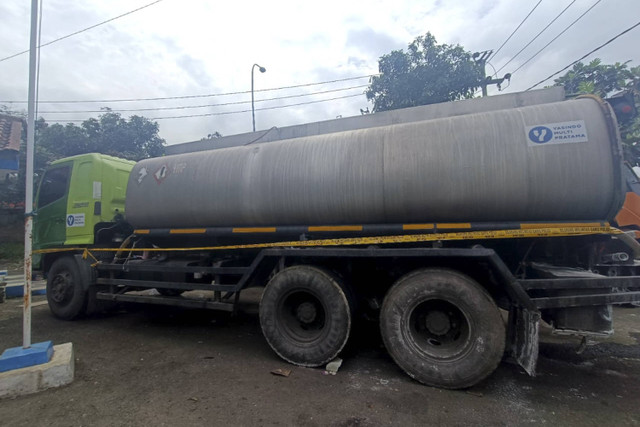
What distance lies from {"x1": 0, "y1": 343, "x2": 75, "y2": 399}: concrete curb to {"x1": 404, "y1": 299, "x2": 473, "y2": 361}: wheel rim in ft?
12.2

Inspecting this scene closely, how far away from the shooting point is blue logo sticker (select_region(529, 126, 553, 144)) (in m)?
3.29

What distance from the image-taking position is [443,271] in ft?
11.1

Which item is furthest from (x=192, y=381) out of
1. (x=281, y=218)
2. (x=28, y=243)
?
(x=28, y=243)

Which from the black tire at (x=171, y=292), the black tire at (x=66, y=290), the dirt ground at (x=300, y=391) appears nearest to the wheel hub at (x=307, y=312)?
the dirt ground at (x=300, y=391)

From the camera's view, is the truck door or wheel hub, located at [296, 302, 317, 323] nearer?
wheel hub, located at [296, 302, 317, 323]

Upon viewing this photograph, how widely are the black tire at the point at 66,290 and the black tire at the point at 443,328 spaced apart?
213 inches

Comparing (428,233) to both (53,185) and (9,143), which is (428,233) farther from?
(9,143)

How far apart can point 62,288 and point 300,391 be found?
5167 millimetres

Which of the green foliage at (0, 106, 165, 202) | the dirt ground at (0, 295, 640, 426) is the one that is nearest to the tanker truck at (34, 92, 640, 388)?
the dirt ground at (0, 295, 640, 426)

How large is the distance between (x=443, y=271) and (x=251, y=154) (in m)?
3.01

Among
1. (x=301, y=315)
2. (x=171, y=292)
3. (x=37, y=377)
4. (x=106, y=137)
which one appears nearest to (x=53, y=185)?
(x=171, y=292)

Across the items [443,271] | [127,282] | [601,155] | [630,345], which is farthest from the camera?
[127,282]

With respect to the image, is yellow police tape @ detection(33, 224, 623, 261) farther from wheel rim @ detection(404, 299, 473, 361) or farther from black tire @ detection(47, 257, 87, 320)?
black tire @ detection(47, 257, 87, 320)

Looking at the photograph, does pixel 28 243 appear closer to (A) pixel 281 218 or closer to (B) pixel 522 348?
(A) pixel 281 218
